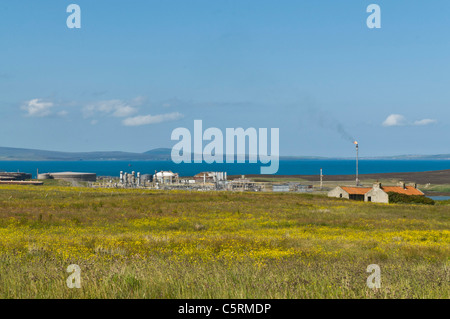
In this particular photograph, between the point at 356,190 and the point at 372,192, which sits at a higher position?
the point at 356,190

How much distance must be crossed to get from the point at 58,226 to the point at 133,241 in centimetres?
1227

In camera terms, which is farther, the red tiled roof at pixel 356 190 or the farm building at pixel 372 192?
the red tiled roof at pixel 356 190

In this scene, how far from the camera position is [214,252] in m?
18.6

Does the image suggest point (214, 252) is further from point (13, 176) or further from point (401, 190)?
point (13, 176)

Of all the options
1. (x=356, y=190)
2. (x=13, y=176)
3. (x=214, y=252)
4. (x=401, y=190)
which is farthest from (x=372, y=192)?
(x=13, y=176)

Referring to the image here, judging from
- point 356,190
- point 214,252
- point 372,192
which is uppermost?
point 214,252

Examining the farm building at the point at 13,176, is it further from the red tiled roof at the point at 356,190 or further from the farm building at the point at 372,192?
the red tiled roof at the point at 356,190

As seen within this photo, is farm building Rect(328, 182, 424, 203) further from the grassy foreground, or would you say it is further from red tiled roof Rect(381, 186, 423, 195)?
the grassy foreground

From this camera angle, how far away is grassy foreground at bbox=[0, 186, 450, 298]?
293 inches

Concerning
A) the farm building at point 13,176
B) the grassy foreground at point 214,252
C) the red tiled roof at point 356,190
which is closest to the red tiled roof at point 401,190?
the red tiled roof at point 356,190

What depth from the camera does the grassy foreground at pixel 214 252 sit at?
7449 millimetres

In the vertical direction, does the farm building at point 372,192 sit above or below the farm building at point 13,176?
below
